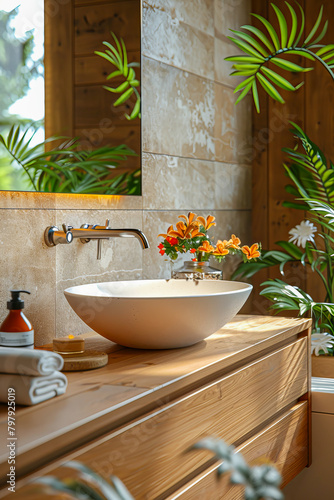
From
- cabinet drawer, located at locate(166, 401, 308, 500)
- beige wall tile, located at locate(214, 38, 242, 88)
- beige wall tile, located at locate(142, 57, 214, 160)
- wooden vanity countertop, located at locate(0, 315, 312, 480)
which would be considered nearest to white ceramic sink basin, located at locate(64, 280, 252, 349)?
wooden vanity countertop, located at locate(0, 315, 312, 480)

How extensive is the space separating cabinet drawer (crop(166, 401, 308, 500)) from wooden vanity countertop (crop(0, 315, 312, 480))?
0.20 meters

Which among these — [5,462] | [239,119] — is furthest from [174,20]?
[5,462]

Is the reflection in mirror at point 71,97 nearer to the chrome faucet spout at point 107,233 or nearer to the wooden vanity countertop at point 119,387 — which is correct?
the chrome faucet spout at point 107,233

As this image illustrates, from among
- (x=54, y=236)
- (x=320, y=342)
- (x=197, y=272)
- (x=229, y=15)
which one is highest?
(x=229, y=15)

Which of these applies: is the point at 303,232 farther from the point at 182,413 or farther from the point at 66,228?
the point at 182,413

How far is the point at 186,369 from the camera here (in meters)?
1.31

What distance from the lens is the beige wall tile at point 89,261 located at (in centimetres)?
171

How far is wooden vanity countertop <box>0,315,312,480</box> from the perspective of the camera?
36.4 inches

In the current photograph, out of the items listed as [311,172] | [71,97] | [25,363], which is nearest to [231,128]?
[311,172]

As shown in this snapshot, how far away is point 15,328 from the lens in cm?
132

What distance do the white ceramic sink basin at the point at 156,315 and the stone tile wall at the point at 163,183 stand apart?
0.16 meters

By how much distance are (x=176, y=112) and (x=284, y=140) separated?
0.83 meters

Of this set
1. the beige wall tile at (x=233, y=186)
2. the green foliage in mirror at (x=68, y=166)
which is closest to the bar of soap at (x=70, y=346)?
the green foliage in mirror at (x=68, y=166)

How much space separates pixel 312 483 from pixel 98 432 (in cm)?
135
